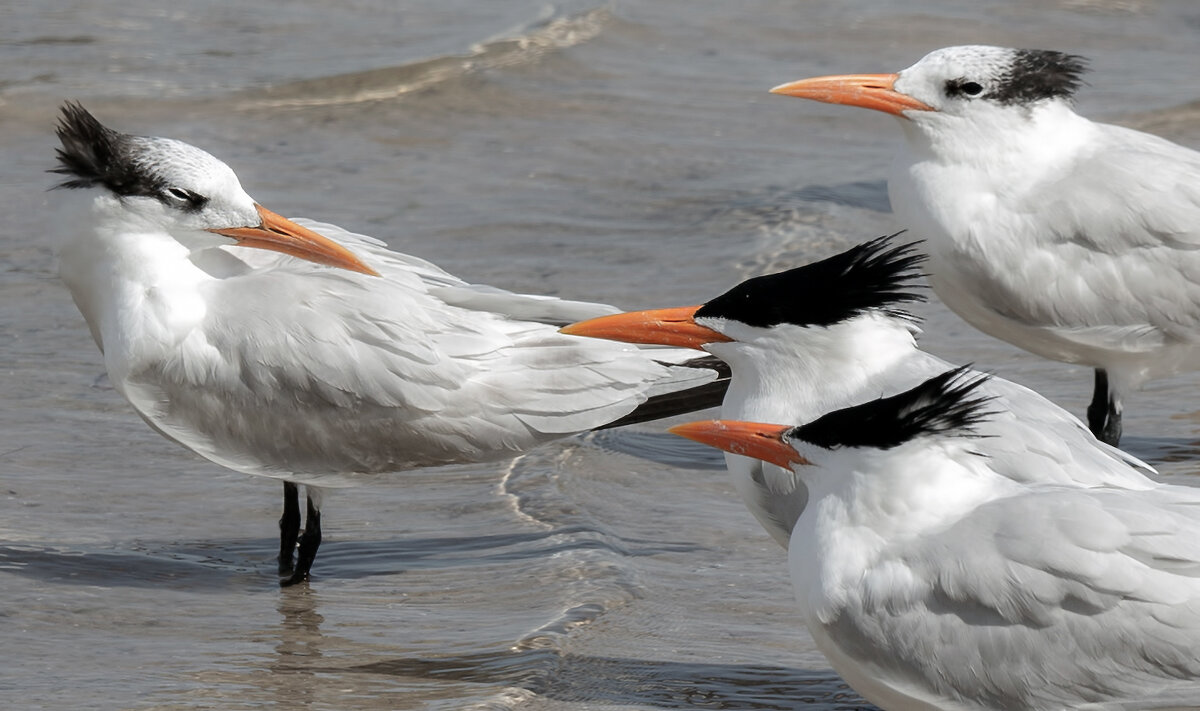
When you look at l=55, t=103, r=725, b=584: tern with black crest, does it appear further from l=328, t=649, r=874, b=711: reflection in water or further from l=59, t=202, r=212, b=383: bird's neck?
l=328, t=649, r=874, b=711: reflection in water

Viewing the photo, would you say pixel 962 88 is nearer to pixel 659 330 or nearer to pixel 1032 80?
pixel 1032 80

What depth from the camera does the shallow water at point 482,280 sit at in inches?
180

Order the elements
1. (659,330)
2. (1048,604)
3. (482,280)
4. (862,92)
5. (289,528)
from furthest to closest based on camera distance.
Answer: (482,280) → (862,92) → (289,528) → (659,330) → (1048,604)

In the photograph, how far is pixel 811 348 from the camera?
447cm

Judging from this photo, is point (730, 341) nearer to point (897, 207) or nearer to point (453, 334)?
point (453, 334)

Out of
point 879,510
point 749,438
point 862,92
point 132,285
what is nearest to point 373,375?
point 132,285

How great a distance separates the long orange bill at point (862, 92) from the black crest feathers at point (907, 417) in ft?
7.79

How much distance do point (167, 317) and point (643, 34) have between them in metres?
7.36

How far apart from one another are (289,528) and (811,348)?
179 centimetres

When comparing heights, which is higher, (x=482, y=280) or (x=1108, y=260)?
(x=1108, y=260)

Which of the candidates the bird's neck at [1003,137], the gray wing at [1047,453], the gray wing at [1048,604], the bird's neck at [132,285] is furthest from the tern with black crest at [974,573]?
the bird's neck at [1003,137]

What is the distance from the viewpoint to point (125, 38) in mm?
11578

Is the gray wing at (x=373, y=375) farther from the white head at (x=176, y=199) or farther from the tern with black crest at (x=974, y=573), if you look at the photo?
the tern with black crest at (x=974, y=573)

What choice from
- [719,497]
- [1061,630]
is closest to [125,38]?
[719,497]
